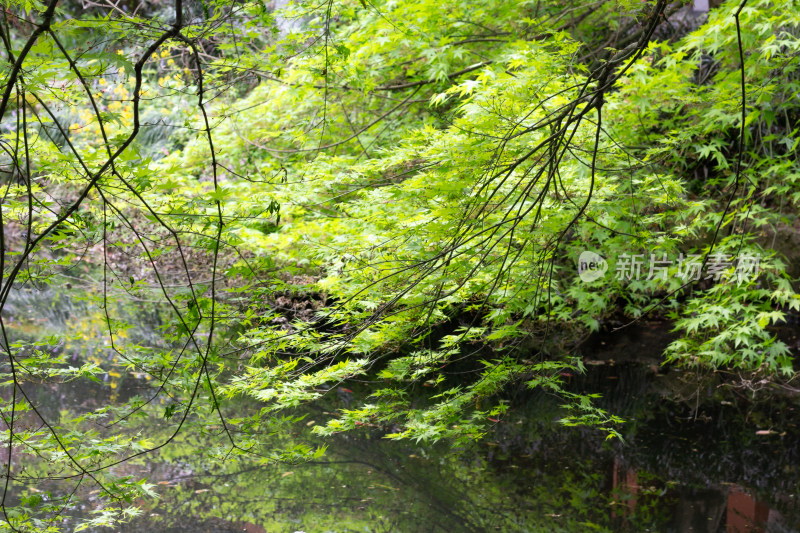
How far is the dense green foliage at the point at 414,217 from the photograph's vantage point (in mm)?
2059

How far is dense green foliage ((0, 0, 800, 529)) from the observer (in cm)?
206

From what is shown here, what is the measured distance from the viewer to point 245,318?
217cm

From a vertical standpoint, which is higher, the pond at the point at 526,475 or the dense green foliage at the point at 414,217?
the dense green foliage at the point at 414,217

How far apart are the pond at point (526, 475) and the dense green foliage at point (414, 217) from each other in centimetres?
22

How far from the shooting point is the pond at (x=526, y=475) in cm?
320

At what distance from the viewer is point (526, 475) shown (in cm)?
364

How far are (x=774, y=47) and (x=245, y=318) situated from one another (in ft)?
12.1

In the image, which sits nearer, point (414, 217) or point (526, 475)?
point (414, 217)

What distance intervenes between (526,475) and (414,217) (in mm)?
1595

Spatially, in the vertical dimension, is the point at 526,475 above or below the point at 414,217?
below

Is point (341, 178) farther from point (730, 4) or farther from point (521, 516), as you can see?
point (730, 4)

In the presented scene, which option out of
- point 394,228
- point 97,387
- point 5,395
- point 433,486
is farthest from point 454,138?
point 5,395

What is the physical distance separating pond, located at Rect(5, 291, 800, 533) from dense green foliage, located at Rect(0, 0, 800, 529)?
0.22 metres

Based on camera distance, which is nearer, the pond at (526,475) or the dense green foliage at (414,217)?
the dense green foliage at (414,217)
